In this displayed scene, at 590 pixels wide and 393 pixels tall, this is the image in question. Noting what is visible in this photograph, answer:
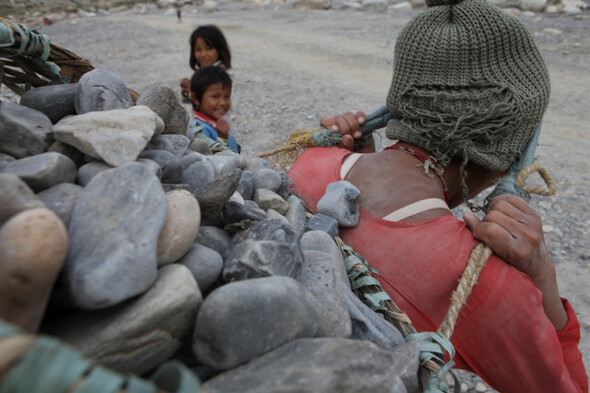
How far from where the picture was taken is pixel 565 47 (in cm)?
782

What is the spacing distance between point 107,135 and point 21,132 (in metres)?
0.21

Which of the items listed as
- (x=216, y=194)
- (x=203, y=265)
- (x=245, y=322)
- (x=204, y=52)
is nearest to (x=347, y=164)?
(x=216, y=194)

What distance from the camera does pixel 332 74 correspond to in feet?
25.1

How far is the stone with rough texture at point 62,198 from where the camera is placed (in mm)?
892

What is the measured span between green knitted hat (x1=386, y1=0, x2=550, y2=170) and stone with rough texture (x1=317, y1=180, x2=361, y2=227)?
40cm

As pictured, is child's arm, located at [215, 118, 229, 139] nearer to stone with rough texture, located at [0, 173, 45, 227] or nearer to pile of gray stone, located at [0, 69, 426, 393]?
pile of gray stone, located at [0, 69, 426, 393]

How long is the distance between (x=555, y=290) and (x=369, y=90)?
222 inches

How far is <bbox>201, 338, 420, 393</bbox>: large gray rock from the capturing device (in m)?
0.74

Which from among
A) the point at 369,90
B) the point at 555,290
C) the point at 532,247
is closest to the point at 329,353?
the point at 532,247

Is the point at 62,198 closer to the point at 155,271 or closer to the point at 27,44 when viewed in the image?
the point at 155,271

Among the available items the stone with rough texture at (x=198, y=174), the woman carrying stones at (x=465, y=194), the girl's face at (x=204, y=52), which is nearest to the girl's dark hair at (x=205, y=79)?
the girl's face at (x=204, y=52)

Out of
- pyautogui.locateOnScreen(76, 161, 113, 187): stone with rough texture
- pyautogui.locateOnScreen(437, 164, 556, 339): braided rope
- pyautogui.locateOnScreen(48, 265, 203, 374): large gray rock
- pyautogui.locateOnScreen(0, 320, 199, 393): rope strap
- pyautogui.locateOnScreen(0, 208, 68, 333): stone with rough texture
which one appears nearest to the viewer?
pyautogui.locateOnScreen(0, 320, 199, 393): rope strap

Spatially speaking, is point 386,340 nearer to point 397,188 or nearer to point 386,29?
point 397,188

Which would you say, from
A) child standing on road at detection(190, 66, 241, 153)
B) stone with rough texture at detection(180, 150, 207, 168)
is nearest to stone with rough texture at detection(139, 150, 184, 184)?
stone with rough texture at detection(180, 150, 207, 168)
